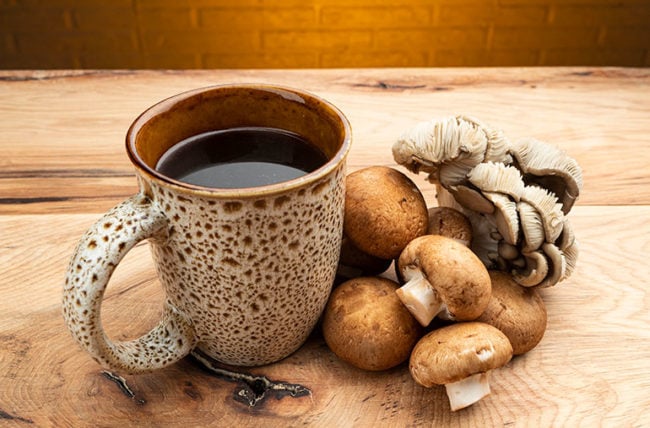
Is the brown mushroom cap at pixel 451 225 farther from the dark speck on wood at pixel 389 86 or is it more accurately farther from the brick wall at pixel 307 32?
the brick wall at pixel 307 32

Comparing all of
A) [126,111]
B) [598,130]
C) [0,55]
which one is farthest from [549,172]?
[0,55]

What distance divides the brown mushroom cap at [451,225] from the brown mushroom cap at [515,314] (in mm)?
45

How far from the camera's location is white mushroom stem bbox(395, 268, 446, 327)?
53 cm

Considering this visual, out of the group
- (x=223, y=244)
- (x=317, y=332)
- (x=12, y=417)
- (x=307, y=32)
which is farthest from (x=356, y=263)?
(x=307, y=32)

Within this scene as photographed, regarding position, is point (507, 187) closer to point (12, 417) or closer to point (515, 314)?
point (515, 314)

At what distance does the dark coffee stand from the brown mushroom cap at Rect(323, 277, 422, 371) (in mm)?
122

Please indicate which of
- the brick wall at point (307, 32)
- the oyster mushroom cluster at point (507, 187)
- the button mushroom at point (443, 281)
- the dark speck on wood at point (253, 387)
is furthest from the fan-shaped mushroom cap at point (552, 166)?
the brick wall at point (307, 32)

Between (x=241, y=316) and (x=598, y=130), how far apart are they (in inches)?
26.1

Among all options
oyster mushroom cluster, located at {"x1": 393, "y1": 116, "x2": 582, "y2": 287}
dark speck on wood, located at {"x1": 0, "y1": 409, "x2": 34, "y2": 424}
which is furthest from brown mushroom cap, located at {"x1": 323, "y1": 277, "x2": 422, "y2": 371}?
dark speck on wood, located at {"x1": 0, "y1": 409, "x2": 34, "y2": 424}

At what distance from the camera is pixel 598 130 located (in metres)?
0.95

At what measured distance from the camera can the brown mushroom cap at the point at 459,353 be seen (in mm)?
490

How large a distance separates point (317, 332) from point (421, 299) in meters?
0.13

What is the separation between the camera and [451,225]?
60 cm

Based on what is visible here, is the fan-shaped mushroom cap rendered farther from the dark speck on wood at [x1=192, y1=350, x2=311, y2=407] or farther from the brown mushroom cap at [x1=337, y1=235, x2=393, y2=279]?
the dark speck on wood at [x1=192, y1=350, x2=311, y2=407]
